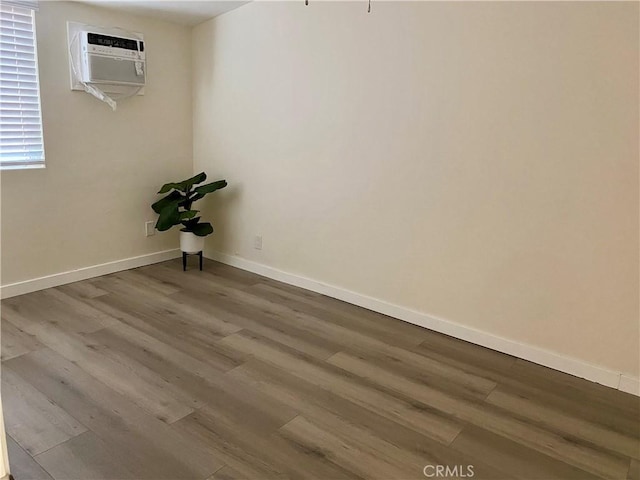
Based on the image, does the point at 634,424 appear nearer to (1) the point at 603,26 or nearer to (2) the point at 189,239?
(1) the point at 603,26

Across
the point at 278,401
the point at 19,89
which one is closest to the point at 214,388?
the point at 278,401

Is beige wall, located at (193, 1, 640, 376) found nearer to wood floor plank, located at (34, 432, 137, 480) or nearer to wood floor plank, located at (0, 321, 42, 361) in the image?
wood floor plank, located at (0, 321, 42, 361)

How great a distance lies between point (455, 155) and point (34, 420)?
247 centimetres

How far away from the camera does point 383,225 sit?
315 cm

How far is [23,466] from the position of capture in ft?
5.66

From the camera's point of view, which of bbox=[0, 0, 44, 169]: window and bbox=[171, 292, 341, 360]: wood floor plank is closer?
bbox=[171, 292, 341, 360]: wood floor plank

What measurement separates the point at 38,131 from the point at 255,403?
8.28ft

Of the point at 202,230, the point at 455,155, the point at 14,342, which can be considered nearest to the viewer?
the point at 14,342

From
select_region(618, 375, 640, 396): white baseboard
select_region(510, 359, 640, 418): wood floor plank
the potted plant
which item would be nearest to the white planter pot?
the potted plant

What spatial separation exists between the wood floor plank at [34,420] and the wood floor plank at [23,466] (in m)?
0.02

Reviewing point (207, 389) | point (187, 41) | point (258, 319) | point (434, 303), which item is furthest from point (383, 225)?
point (187, 41)

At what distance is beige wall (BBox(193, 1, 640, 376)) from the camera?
2.34m

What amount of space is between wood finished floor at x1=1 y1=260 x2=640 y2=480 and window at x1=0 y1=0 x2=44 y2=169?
1.03m

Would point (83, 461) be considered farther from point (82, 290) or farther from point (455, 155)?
point (455, 155)
